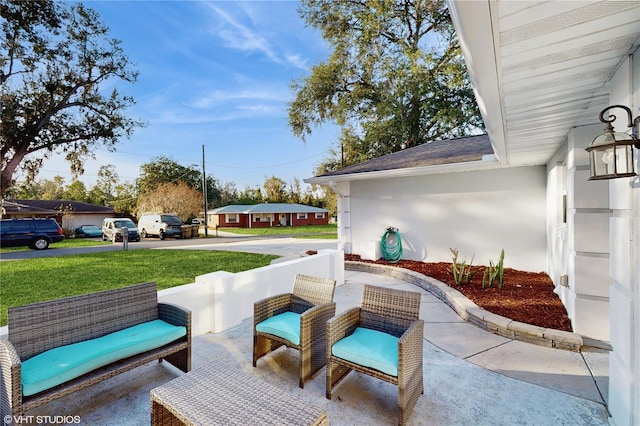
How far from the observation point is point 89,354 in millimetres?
2326

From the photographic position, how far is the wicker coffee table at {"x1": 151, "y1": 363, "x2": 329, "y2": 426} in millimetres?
1660

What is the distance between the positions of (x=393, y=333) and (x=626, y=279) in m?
1.74

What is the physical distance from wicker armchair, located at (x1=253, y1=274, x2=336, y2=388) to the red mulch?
264cm

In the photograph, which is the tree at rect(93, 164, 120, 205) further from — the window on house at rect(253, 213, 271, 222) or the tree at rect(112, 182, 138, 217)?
the window on house at rect(253, 213, 271, 222)

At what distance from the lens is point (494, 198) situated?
23.3ft

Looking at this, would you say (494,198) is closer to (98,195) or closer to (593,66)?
(593,66)

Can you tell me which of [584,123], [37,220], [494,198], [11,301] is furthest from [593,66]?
[37,220]

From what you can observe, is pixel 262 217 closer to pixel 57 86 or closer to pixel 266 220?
pixel 266 220

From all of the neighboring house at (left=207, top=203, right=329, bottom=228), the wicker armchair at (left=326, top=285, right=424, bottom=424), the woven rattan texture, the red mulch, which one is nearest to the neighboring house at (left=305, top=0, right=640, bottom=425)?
the red mulch

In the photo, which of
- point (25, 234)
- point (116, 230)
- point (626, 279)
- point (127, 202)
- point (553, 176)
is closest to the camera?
point (626, 279)

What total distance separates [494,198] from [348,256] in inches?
160

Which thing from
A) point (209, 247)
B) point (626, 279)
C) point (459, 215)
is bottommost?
point (209, 247)

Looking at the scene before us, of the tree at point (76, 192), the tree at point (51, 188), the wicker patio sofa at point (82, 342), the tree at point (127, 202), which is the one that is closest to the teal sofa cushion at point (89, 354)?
the wicker patio sofa at point (82, 342)

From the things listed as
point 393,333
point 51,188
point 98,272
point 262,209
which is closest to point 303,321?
point 393,333
